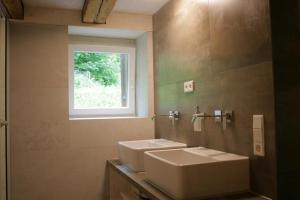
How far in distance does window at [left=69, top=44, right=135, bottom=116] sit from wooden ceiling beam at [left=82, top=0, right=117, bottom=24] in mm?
477

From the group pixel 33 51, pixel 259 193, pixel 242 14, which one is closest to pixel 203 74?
pixel 242 14

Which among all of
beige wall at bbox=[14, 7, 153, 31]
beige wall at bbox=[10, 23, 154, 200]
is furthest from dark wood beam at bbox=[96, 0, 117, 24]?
beige wall at bbox=[10, 23, 154, 200]

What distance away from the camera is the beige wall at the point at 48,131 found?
8.50ft

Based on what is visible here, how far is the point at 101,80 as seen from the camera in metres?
3.23

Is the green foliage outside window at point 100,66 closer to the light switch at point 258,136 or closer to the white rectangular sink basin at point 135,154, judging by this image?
the white rectangular sink basin at point 135,154

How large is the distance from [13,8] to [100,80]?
46.3 inches

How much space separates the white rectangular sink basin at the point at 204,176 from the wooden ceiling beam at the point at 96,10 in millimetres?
1353

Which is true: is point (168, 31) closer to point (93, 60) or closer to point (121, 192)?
point (93, 60)

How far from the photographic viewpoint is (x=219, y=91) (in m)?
1.91

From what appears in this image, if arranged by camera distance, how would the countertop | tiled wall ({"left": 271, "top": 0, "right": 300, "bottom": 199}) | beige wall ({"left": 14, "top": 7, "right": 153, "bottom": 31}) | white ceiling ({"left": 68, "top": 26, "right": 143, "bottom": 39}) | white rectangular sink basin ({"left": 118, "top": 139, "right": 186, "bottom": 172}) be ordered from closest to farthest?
tiled wall ({"left": 271, "top": 0, "right": 300, "bottom": 199}) < the countertop < white rectangular sink basin ({"left": 118, "top": 139, "right": 186, "bottom": 172}) < beige wall ({"left": 14, "top": 7, "right": 153, "bottom": 31}) < white ceiling ({"left": 68, "top": 26, "right": 143, "bottom": 39})

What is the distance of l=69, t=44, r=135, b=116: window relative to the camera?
3113mm

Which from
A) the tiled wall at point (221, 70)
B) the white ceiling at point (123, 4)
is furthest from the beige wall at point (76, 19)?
the tiled wall at point (221, 70)

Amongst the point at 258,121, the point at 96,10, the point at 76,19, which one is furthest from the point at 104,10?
the point at 258,121

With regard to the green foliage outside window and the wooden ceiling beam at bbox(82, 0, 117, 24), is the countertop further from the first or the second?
the wooden ceiling beam at bbox(82, 0, 117, 24)
